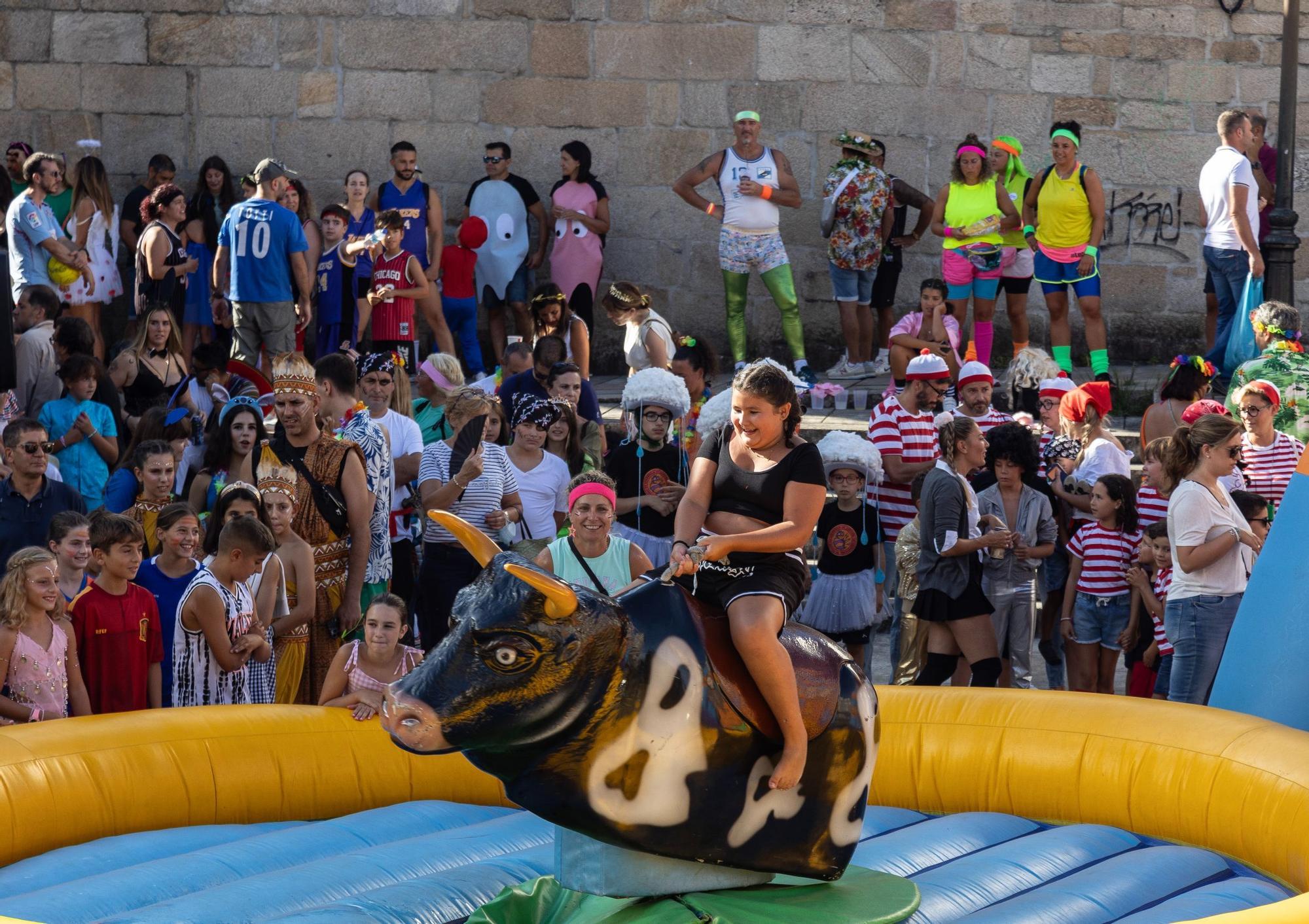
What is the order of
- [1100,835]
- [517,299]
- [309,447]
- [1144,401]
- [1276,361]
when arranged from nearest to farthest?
[1100,835] → [309,447] → [1276,361] → [1144,401] → [517,299]

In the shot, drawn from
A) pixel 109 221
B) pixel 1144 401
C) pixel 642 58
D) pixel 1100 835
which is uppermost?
pixel 642 58

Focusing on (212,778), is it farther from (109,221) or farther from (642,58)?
(642,58)

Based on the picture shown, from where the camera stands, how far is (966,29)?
13.4 m

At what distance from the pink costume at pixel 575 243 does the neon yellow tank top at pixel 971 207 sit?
2.56 metres

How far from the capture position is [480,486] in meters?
7.80

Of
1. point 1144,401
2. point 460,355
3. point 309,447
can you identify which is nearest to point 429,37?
point 460,355

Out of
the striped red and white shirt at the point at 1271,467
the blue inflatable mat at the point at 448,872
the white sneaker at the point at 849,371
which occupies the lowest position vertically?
the blue inflatable mat at the point at 448,872

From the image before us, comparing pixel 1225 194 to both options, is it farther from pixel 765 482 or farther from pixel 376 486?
pixel 765 482

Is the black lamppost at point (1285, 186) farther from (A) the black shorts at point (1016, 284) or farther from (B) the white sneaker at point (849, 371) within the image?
(B) the white sneaker at point (849, 371)

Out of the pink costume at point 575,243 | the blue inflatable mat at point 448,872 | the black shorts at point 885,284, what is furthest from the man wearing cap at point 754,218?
the blue inflatable mat at point 448,872

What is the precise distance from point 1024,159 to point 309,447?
7.77 metres

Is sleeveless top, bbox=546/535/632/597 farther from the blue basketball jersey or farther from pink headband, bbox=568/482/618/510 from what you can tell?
the blue basketball jersey

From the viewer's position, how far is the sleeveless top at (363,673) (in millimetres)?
6234

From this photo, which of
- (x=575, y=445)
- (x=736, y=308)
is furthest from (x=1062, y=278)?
(x=575, y=445)
